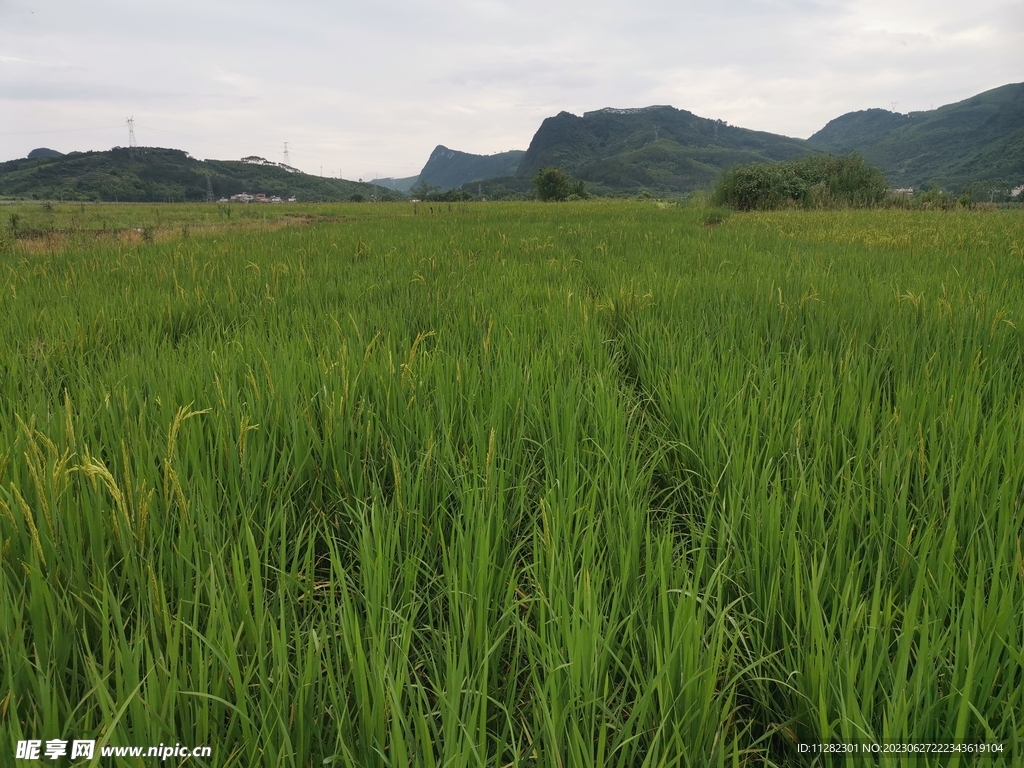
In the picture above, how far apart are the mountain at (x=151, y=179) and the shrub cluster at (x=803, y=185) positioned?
184ft

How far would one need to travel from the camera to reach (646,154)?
139 m

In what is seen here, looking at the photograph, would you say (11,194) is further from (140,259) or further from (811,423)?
(811,423)

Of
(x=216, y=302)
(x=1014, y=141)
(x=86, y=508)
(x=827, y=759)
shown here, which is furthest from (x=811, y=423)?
(x=1014, y=141)

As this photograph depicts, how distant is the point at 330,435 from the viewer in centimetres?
126

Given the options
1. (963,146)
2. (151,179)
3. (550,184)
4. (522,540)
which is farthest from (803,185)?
(963,146)

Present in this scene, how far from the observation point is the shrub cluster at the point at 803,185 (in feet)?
60.1

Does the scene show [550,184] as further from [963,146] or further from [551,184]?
[963,146]

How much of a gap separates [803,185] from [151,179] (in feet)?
Answer: 334

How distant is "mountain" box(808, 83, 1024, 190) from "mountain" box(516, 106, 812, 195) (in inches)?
887

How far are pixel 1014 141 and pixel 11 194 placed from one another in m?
152

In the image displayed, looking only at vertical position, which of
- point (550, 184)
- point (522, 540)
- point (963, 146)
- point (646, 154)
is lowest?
point (522, 540)

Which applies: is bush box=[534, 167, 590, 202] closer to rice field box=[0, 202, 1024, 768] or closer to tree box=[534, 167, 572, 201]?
tree box=[534, 167, 572, 201]

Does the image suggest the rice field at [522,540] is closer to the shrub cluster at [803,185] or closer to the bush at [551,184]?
the shrub cluster at [803,185]

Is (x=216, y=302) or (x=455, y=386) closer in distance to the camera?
(x=455, y=386)
